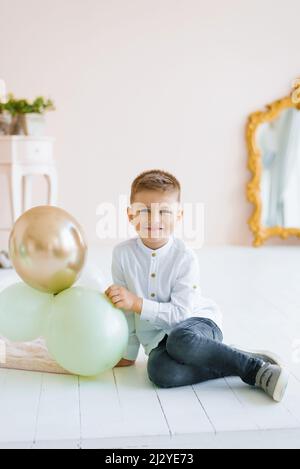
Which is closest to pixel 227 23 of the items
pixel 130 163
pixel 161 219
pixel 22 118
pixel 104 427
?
pixel 130 163

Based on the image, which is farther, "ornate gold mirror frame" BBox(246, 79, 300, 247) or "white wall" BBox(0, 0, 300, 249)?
"ornate gold mirror frame" BBox(246, 79, 300, 247)

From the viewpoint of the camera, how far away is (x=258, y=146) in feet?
14.1

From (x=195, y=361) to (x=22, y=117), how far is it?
2.40m

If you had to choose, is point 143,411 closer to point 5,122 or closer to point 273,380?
point 273,380

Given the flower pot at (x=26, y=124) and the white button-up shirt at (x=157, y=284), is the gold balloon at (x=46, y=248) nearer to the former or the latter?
the white button-up shirt at (x=157, y=284)

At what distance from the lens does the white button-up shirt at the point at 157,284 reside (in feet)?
5.73

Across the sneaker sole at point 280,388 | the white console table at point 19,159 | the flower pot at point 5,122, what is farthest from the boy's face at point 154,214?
the flower pot at point 5,122

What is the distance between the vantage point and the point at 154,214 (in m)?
1.75

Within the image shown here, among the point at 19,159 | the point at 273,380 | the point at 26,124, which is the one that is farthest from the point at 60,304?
the point at 26,124

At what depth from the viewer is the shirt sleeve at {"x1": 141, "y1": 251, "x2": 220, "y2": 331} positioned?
1.73m

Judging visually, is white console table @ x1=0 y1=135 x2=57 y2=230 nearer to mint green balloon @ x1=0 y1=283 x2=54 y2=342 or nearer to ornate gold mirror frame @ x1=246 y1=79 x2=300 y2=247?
ornate gold mirror frame @ x1=246 y1=79 x2=300 y2=247

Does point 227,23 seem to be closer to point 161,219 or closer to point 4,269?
point 4,269

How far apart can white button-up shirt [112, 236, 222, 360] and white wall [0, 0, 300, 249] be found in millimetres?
2457

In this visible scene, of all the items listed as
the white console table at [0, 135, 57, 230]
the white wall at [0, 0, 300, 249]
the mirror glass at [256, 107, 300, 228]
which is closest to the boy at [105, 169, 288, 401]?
the white console table at [0, 135, 57, 230]
